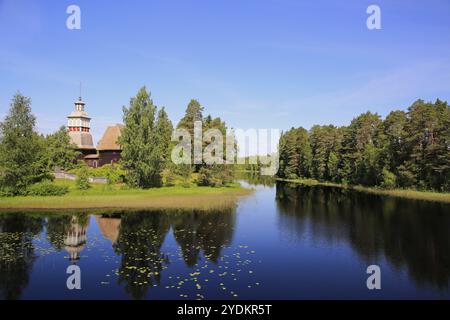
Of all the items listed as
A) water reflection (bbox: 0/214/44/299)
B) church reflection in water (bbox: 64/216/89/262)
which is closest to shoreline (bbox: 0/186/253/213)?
water reflection (bbox: 0/214/44/299)

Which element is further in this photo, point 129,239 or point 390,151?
point 390,151

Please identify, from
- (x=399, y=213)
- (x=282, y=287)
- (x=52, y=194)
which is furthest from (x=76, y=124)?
(x=282, y=287)

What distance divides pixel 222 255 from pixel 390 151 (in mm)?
62271

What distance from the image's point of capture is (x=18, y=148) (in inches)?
1875

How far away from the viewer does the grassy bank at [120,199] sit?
44.7 m

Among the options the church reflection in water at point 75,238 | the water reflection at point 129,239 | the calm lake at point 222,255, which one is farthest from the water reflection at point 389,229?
the church reflection in water at point 75,238

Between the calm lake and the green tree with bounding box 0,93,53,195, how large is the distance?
9821mm

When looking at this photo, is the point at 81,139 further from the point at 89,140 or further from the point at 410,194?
the point at 410,194

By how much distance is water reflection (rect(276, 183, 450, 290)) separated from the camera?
78.9 ft

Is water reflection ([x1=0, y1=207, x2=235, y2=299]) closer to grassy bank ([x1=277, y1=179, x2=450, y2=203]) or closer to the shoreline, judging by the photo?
the shoreline

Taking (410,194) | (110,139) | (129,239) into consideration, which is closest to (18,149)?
(129,239)

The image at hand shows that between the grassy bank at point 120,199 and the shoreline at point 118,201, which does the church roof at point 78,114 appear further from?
the shoreline at point 118,201
